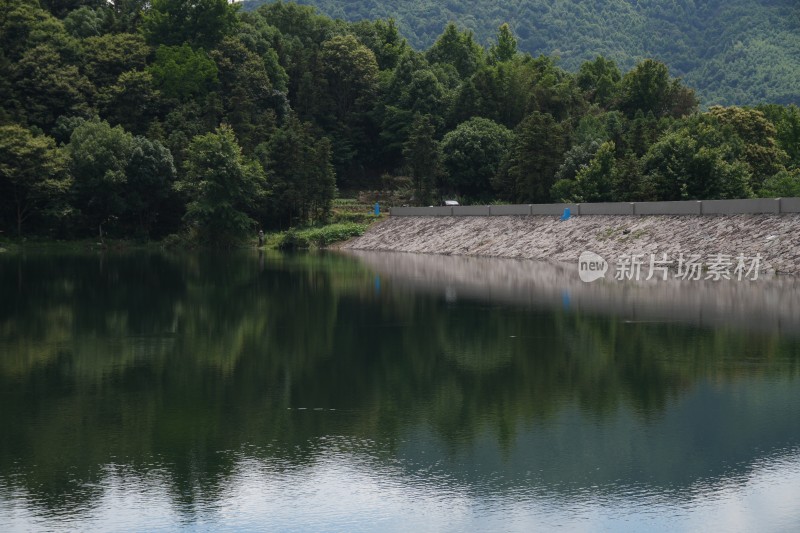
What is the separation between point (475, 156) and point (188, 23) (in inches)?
1870

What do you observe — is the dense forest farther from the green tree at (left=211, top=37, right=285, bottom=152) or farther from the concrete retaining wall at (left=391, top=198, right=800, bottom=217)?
the concrete retaining wall at (left=391, top=198, right=800, bottom=217)

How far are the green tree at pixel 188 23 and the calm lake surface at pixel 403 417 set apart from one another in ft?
302

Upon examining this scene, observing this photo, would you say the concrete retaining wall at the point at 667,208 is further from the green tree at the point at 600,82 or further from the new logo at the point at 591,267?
the green tree at the point at 600,82

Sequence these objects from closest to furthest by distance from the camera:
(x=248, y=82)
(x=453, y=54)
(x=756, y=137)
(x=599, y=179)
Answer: (x=599, y=179)
(x=756, y=137)
(x=248, y=82)
(x=453, y=54)

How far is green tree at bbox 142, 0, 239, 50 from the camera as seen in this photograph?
118 metres

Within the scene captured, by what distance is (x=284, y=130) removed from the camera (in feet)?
318

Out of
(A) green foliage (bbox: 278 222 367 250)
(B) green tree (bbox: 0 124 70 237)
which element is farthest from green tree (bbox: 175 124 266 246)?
(B) green tree (bbox: 0 124 70 237)

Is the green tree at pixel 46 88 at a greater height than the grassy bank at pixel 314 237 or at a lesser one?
greater

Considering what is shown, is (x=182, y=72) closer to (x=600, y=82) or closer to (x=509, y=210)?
(x=509, y=210)

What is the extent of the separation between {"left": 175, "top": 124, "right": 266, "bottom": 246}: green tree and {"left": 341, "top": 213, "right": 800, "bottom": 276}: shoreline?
10856mm

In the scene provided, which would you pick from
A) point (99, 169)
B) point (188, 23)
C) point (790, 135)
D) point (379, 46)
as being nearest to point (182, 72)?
point (188, 23)

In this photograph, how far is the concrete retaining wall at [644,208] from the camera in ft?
177

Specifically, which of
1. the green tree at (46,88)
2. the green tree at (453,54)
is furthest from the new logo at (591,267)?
the green tree at (453,54)

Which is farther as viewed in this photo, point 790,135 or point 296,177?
point 790,135
